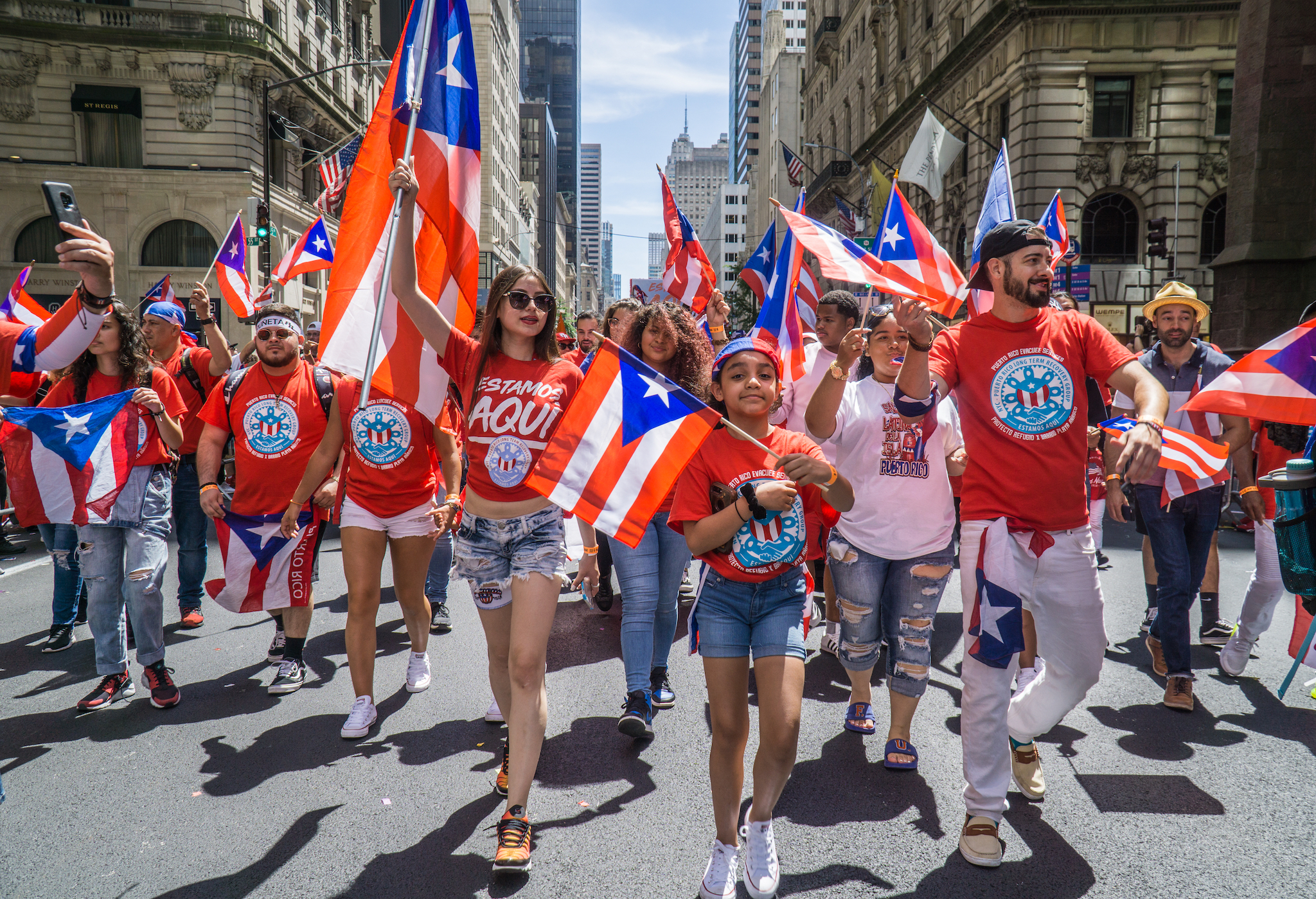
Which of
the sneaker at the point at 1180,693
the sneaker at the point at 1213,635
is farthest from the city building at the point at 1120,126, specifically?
the sneaker at the point at 1180,693

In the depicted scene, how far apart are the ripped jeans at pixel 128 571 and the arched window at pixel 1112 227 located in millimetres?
26693

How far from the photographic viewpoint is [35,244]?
29.3 meters

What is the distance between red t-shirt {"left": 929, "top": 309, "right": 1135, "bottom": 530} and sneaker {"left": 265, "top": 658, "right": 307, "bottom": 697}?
3977 mm

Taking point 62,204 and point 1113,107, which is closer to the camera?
point 62,204

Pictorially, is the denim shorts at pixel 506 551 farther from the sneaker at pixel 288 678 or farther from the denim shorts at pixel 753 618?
the sneaker at pixel 288 678

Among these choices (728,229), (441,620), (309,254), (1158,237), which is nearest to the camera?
(441,620)

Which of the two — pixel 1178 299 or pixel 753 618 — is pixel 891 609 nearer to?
pixel 753 618

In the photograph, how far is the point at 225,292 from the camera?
35.2 ft

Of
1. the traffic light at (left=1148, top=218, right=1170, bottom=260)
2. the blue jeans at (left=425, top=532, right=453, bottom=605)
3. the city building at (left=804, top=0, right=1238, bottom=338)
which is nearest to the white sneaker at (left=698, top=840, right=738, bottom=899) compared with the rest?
the blue jeans at (left=425, top=532, right=453, bottom=605)

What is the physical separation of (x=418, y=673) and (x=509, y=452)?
2230mm

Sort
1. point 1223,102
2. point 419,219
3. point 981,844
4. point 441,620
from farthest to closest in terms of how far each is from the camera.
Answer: point 1223,102, point 441,620, point 419,219, point 981,844

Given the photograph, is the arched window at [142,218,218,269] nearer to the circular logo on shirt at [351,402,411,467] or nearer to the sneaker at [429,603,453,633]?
the sneaker at [429,603,453,633]

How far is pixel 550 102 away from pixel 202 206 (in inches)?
6539

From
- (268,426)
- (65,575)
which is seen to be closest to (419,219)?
(268,426)
